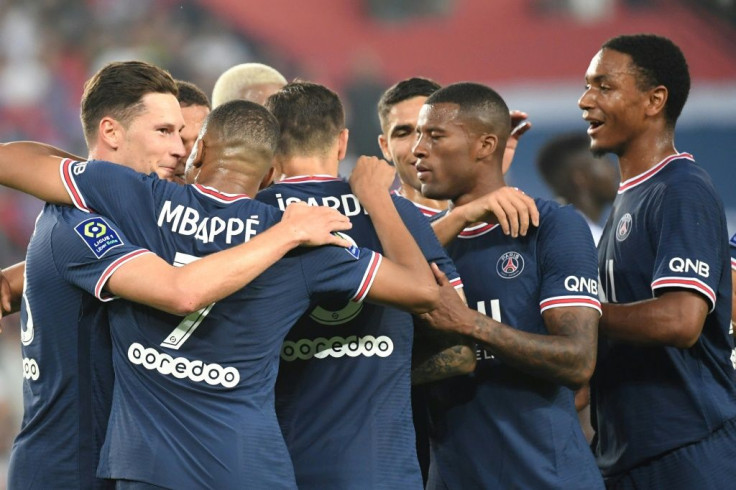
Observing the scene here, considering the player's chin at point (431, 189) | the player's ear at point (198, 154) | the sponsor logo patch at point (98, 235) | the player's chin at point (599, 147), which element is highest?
the player's chin at point (599, 147)

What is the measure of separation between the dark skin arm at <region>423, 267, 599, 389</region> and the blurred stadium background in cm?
664

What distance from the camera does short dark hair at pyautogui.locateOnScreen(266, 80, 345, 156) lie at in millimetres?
3541

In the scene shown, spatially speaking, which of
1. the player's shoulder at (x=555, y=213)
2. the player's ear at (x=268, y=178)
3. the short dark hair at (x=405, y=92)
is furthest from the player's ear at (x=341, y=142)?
the short dark hair at (x=405, y=92)

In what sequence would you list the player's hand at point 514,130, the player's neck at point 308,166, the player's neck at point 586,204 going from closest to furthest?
the player's neck at point 308,166 < the player's hand at point 514,130 < the player's neck at point 586,204

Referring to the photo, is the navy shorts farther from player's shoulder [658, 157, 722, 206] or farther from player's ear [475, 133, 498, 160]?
player's ear [475, 133, 498, 160]

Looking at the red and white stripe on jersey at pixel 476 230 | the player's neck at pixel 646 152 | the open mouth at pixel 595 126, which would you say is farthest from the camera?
the open mouth at pixel 595 126

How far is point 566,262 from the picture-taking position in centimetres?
364

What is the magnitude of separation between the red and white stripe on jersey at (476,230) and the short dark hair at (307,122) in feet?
2.26

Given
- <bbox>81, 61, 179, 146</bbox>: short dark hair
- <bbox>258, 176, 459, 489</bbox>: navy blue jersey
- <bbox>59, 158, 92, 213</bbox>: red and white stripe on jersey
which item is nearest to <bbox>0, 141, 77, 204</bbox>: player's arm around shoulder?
<bbox>59, 158, 92, 213</bbox>: red and white stripe on jersey

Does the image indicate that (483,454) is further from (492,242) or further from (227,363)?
(227,363)

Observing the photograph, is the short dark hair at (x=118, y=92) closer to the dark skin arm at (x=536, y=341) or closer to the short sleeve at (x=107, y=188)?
the short sleeve at (x=107, y=188)

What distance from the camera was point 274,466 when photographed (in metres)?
3.07

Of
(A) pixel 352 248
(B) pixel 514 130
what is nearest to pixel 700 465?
(B) pixel 514 130

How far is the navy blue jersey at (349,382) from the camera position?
334 cm
